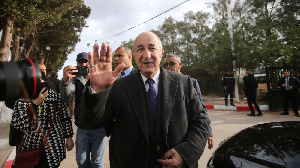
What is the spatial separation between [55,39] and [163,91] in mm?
17944

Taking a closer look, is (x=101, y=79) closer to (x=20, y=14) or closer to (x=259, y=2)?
(x=20, y=14)

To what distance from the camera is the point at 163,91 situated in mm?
1573

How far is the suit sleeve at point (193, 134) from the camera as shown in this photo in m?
1.42

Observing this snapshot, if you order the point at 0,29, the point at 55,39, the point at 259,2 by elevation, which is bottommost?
the point at 0,29

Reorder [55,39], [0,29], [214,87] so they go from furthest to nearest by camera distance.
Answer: [55,39] → [214,87] → [0,29]

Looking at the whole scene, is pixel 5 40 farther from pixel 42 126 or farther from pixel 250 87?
pixel 250 87

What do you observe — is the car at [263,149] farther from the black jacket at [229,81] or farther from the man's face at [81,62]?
the black jacket at [229,81]

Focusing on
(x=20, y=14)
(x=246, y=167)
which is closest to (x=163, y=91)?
(x=246, y=167)

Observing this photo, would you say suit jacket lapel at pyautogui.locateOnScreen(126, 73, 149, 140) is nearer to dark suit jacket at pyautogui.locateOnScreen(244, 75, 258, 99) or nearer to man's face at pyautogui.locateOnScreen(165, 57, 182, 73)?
man's face at pyautogui.locateOnScreen(165, 57, 182, 73)

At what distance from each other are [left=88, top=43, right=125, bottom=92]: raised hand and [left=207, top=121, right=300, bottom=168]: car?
127cm

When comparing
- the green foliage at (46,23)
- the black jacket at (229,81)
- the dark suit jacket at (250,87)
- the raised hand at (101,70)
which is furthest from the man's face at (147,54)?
the black jacket at (229,81)

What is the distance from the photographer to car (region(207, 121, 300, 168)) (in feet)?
4.79

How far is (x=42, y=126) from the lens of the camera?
208 cm

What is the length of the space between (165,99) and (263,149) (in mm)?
969
